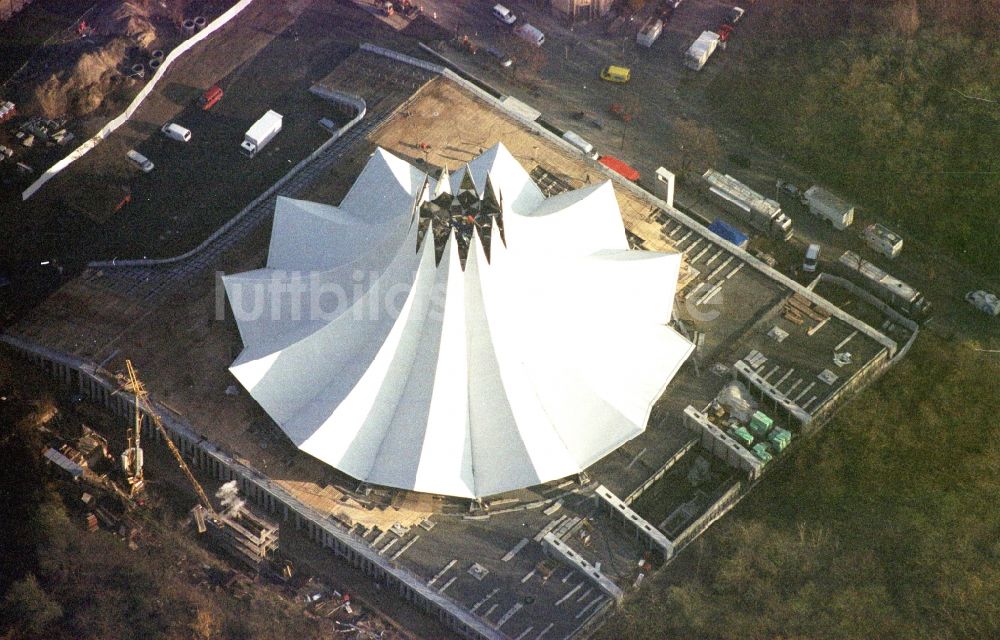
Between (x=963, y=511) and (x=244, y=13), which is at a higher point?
(x=963, y=511)

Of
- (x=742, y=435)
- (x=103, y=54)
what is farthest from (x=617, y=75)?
(x=103, y=54)

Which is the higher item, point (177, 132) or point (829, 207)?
point (829, 207)

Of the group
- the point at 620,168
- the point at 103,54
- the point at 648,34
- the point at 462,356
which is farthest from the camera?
the point at 648,34

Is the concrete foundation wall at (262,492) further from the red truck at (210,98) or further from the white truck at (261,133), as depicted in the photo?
the red truck at (210,98)

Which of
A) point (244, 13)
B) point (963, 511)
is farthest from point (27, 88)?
point (963, 511)

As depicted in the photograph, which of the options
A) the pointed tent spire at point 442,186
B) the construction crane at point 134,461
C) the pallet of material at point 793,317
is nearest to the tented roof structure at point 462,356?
the pointed tent spire at point 442,186

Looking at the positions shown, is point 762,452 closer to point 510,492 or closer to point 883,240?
point 510,492

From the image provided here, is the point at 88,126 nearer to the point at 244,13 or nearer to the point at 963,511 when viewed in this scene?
the point at 244,13
